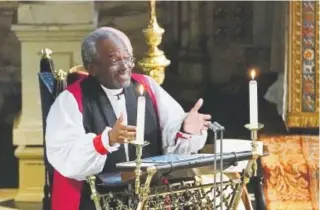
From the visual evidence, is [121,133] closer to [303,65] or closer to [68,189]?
[68,189]

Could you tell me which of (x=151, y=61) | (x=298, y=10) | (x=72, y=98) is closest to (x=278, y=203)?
(x=151, y=61)

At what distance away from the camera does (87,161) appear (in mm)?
4039

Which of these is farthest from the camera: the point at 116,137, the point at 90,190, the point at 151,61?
the point at 151,61

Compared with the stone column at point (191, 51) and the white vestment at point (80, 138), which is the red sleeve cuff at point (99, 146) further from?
the stone column at point (191, 51)

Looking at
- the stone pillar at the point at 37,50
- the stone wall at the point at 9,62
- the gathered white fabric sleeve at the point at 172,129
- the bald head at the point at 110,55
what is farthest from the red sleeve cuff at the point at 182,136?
the stone wall at the point at 9,62

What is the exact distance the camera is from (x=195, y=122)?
4223 mm

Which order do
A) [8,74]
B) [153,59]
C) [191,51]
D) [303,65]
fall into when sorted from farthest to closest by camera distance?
[191,51] → [8,74] → [303,65] → [153,59]

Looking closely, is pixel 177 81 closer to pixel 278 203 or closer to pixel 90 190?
pixel 278 203

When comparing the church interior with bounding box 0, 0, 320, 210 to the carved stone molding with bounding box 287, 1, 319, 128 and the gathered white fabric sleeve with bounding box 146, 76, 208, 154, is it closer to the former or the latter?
the carved stone molding with bounding box 287, 1, 319, 128

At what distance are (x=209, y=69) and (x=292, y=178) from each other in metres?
2.71

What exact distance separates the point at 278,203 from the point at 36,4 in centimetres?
170

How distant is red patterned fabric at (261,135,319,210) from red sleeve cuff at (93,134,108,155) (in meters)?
1.72

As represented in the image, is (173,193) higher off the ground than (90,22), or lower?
lower

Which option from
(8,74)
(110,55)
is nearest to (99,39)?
(110,55)
